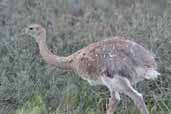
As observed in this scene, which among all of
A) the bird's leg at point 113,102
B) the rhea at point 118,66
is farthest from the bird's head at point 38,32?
the bird's leg at point 113,102

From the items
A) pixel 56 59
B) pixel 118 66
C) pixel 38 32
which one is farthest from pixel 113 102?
pixel 38 32

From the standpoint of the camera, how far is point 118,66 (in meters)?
8.14

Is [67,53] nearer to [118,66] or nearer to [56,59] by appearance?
[56,59]

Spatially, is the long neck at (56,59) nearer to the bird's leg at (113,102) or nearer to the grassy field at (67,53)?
the bird's leg at (113,102)

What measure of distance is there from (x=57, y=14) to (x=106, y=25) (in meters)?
1.12

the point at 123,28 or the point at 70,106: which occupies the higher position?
the point at 123,28

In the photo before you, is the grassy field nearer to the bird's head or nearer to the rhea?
the bird's head

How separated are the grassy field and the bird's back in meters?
1.05

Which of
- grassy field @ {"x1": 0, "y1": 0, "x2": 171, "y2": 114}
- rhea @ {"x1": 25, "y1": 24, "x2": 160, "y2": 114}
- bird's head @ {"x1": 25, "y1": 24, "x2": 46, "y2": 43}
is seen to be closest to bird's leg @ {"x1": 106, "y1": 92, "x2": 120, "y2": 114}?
rhea @ {"x1": 25, "y1": 24, "x2": 160, "y2": 114}

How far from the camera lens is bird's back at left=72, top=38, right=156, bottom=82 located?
26.7 ft

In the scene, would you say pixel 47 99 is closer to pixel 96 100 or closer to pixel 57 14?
pixel 96 100

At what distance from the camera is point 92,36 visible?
389 inches

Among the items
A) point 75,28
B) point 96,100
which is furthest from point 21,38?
point 96,100

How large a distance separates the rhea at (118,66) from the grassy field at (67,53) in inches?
37.6
